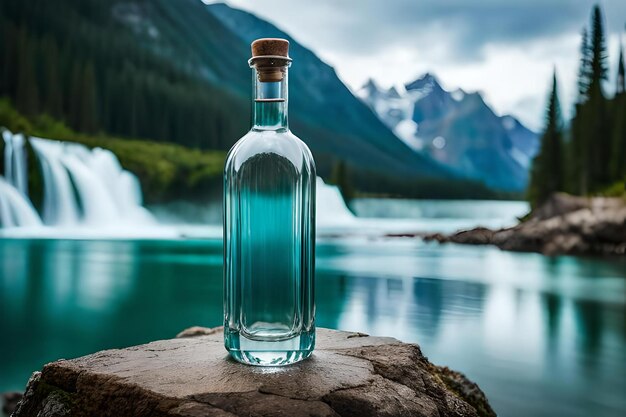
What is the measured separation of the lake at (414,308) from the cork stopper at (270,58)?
0.99 meters

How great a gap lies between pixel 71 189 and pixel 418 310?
1245 cm

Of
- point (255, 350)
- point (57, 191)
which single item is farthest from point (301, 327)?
point (57, 191)

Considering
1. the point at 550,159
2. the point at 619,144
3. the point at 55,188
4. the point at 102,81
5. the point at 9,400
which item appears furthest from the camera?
the point at 102,81

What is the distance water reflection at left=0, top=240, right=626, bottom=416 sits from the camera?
14.2ft

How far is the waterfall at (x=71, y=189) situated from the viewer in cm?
1515

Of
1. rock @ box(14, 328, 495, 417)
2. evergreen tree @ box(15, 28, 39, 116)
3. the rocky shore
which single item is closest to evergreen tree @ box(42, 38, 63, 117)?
evergreen tree @ box(15, 28, 39, 116)

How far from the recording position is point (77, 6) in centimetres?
3112

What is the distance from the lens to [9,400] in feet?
10.5

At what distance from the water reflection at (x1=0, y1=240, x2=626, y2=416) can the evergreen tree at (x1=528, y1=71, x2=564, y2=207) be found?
24.7 ft

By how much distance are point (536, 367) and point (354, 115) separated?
41.3m

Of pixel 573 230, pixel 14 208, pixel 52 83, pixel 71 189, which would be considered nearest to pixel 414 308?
pixel 573 230

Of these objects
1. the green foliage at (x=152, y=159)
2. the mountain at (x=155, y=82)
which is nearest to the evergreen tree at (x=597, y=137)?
the mountain at (x=155, y=82)

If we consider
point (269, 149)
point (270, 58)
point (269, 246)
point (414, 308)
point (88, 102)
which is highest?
point (88, 102)

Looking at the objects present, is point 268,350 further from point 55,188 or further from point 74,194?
point 74,194
